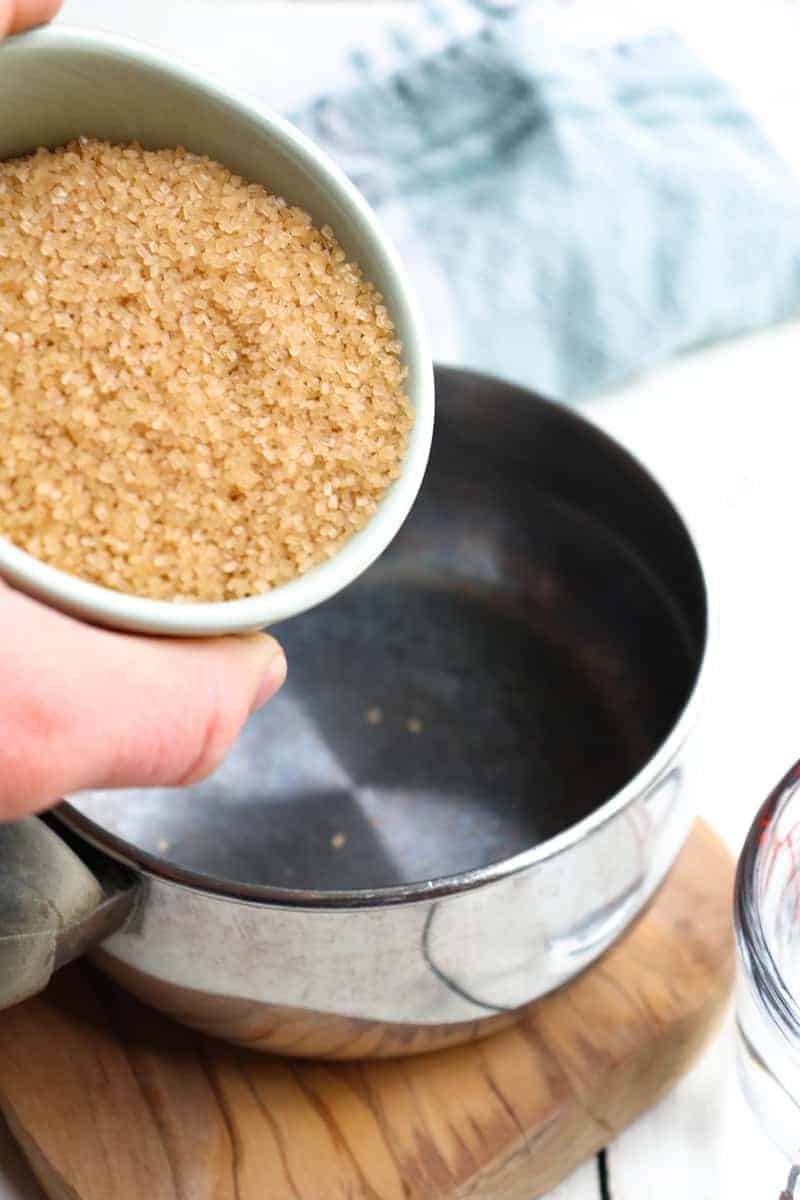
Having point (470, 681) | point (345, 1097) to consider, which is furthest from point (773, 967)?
point (470, 681)

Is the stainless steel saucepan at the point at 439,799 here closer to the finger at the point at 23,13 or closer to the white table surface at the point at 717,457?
the white table surface at the point at 717,457

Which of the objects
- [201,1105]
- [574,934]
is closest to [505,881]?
[574,934]

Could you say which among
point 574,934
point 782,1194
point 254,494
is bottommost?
point 782,1194

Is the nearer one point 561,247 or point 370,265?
point 370,265

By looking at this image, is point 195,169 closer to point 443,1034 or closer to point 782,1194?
point 443,1034

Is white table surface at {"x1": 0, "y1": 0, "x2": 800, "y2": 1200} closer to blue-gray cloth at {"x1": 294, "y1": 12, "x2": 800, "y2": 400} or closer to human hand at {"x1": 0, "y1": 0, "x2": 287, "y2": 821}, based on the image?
blue-gray cloth at {"x1": 294, "y1": 12, "x2": 800, "y2": 400}

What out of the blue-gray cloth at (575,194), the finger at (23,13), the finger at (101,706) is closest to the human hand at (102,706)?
the finger at (101,706)

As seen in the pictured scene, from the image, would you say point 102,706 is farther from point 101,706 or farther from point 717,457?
point 717,457
